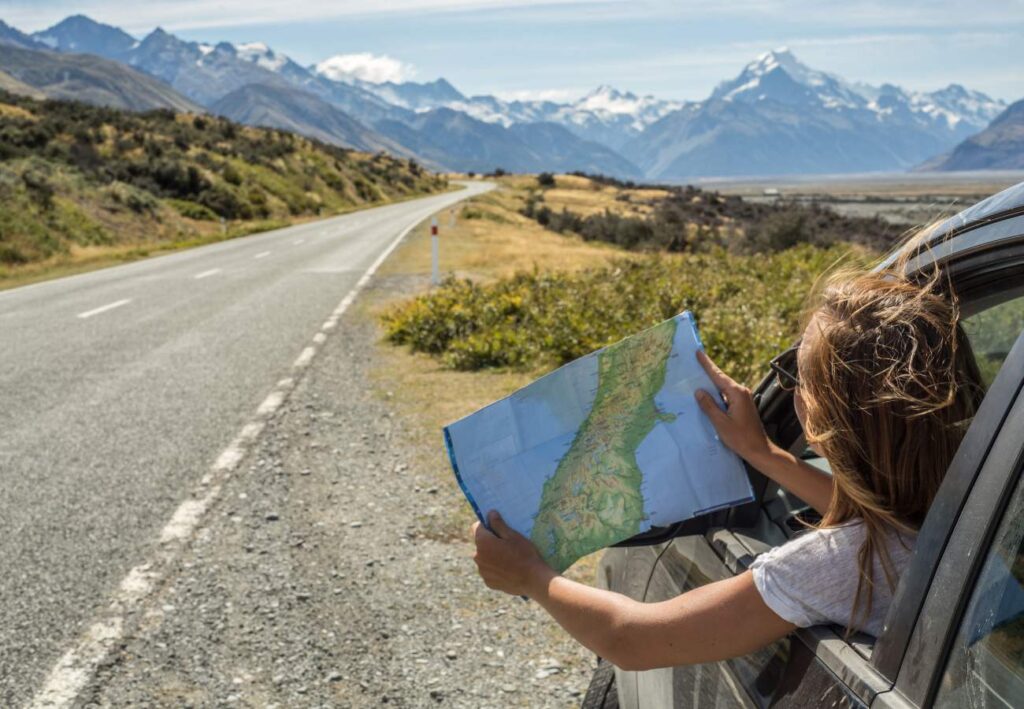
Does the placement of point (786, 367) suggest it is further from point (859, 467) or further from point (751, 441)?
point (859, 467)

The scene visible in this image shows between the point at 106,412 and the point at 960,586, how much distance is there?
24.8 ft

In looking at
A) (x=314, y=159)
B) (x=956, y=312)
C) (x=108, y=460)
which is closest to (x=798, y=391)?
(x=956, y=312)

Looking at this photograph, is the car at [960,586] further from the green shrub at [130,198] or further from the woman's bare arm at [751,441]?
the green shrub at [130,198]

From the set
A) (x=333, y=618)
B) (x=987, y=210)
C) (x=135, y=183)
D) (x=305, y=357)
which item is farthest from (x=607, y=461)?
(x=135, y=183)

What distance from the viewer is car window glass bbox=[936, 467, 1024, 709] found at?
1.22 metres

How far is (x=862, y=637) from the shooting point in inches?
57.9

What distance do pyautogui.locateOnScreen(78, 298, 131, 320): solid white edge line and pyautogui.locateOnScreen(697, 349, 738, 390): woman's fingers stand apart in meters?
12.9

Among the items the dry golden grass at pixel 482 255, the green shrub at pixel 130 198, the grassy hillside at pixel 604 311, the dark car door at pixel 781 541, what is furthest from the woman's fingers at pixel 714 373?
the green shrub at pixel 130 198

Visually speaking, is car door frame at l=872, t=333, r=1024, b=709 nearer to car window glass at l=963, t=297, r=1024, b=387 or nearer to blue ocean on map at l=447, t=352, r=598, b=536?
car window glass at l=963, t=297, r=1024, b=387

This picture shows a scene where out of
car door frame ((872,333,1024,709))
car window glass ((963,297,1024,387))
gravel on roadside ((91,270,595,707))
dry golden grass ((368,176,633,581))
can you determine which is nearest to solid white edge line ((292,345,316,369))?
dry golden grass ((368,176,633,581))

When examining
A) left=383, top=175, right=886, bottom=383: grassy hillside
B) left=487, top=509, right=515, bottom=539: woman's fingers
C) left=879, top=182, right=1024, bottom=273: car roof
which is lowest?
left=383, top=175, right=886, bottom=383: grassy hillside

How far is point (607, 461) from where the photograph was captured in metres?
1.85

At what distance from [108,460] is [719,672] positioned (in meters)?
5.59

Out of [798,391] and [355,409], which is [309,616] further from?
[355,409]
